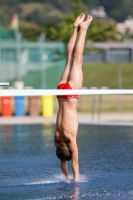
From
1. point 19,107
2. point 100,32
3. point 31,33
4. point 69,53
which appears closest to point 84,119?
point 19,107

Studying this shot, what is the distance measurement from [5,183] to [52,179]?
28.2 inches

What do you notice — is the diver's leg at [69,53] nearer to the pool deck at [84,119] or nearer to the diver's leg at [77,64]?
the diver's leg at [77,64]

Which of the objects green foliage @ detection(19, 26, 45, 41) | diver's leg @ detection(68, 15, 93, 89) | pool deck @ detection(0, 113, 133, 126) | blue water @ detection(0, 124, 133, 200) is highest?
diver's leg @ detection(68, 15, 93, 89)

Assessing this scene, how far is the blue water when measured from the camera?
9.70 meters

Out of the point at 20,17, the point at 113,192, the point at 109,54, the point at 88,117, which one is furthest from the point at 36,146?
the point at 20,17

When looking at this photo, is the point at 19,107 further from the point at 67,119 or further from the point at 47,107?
the point at 67,119

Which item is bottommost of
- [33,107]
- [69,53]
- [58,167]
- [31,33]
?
[33,107]

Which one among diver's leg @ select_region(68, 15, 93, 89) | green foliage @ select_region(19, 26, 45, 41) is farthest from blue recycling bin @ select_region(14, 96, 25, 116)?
green foliage @ select_region(19, 26, 45, 41)

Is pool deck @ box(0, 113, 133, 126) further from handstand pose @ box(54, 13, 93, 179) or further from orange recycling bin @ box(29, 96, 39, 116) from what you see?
handstand pose @ box(54, 13, 93, 179)

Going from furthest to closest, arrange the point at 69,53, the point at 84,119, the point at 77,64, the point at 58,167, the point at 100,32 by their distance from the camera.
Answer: the point at 100,32, the point at 84,119, the point at 58,167, the point at 69,53, the point at 77,64

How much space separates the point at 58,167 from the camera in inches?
480

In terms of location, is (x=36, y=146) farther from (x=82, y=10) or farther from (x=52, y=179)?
(x=82, y=10)

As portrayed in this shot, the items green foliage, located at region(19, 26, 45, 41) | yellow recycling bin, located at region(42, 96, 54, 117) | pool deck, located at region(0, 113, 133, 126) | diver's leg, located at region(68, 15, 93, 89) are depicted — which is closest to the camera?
diver's leg, located at region(68, 15, 93, 89)

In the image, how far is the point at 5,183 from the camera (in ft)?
34.5
